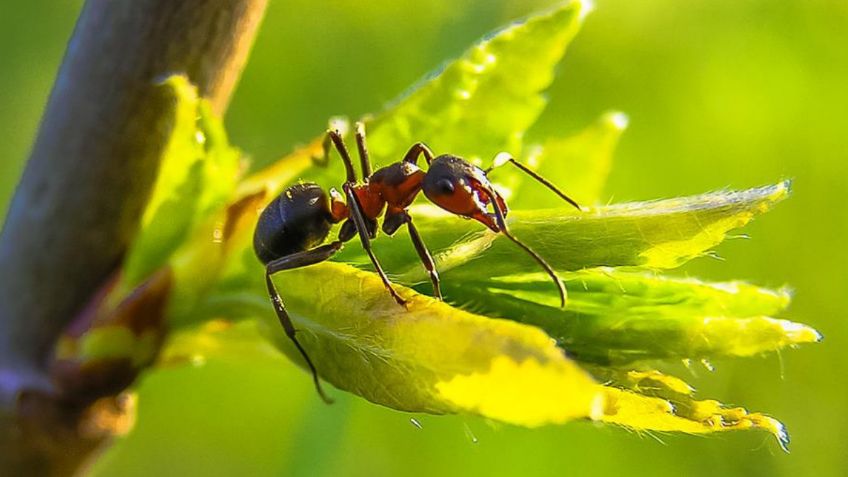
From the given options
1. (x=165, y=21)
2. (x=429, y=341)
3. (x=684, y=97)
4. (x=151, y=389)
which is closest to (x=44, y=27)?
(x=151, y=389)

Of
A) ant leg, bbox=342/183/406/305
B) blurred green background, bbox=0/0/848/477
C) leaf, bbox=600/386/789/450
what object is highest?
ant leg, bbox=342/183/406/305

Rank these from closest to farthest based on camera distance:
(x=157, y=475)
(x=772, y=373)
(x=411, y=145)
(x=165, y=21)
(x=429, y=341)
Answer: (x=429, y=341) < (x=165, y=21) < (x=411, y=145) < (x=772, y=373) < (x=157, y=475)

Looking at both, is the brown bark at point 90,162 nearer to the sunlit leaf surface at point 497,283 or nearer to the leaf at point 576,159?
the sunlit leaf surface at point 497,283

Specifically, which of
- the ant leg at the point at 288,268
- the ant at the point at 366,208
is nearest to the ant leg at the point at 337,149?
the ant at the point at 366,208

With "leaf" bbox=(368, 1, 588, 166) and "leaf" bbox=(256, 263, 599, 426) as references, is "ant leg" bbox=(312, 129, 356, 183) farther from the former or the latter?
"leaf" bbox=(256, 263, 599, 426)

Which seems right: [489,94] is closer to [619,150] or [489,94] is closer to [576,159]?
[576,159]

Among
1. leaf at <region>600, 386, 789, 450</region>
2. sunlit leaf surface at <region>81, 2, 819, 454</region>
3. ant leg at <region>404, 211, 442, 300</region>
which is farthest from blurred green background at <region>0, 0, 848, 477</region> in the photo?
leaf at <region>600, 386, 789, 450</region>

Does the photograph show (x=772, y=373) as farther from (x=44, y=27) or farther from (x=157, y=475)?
(x=44, y=27)
